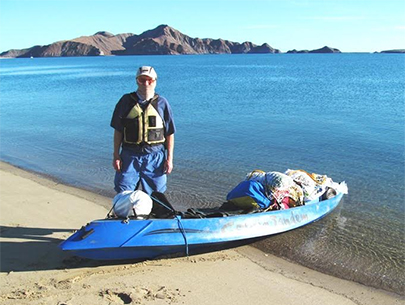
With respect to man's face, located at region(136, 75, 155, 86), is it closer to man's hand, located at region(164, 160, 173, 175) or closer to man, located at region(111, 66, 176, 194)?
man, located at region(111, 66, 176, 194)

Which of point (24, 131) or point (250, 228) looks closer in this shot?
point (250, 228)

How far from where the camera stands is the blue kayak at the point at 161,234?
459 cm

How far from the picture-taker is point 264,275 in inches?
195

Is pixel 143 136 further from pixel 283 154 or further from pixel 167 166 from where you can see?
pixel 283 154

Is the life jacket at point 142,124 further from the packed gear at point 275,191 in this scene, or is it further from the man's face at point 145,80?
the packed gear at point 275,191

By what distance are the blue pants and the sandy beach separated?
861mm

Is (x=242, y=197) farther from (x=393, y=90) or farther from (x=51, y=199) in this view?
(x=393, y=90)

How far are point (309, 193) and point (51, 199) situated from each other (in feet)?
13.9

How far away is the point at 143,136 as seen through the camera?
490 cm

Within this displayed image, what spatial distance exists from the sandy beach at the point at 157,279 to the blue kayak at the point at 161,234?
163 millimetres

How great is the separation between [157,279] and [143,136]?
1.55 metres

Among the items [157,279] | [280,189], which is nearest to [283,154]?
[280,189]

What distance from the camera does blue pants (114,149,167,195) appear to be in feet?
16.4

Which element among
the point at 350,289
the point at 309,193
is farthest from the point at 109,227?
the point at 309,193
